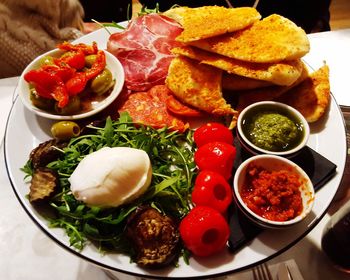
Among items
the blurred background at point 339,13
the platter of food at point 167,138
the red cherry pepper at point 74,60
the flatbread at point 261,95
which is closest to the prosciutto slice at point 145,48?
the platter of food at point 167,138

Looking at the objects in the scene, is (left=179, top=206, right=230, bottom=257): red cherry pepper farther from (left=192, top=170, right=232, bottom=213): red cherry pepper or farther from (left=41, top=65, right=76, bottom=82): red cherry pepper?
(left=41, top=65, right=76, bottom=82): red cherry pepper

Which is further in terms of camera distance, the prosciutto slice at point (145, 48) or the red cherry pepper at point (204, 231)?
the prosciutto slice at point (145, 48)

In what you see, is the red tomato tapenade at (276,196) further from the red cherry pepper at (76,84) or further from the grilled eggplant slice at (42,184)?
Result: the red cherry pepper at (76,84)

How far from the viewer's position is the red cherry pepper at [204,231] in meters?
1.34

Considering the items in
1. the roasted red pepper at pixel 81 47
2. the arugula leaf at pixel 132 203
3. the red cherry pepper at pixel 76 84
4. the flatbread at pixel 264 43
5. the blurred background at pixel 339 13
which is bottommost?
the blurred background at pixel 339 13

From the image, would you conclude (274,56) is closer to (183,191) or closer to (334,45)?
(183,191)

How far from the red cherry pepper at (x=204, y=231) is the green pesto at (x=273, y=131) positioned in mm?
458

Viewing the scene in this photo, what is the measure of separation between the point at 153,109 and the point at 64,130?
47 centimetres

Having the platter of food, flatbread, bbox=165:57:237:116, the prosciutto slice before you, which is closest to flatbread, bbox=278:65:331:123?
the platter of food

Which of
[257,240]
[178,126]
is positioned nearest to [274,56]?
[178,126]

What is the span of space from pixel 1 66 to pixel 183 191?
202cm

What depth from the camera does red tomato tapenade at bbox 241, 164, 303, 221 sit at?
1421 mm

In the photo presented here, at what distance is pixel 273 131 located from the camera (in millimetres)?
1683

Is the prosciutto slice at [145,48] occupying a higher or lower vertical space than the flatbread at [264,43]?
lower
